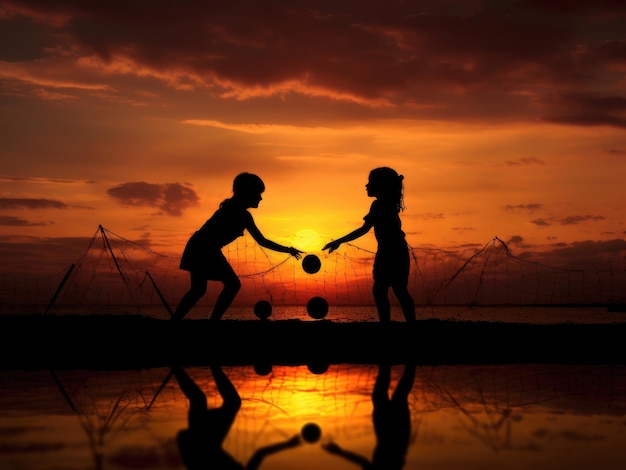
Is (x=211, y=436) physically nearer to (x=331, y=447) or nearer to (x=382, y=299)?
(x=331, y=447)

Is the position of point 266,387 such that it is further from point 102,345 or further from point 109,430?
point 102,345

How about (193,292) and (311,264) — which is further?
(311,264)

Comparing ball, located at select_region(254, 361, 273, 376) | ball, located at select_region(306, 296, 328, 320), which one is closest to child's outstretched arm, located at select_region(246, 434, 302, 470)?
ball, located at select_region(254, 361, 273, 376)

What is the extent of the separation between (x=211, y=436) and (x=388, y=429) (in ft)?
3.73

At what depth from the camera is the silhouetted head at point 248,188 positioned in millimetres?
10758

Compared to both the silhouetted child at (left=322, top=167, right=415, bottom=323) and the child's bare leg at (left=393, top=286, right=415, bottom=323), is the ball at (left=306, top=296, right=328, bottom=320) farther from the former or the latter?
the child's bare leg at (left=393, top=286, right=415, bottom=323)

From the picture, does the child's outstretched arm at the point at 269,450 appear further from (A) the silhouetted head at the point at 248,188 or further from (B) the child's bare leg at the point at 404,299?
(A) the silhouetted head at the point at 248,188

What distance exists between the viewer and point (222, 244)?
10.8 meters

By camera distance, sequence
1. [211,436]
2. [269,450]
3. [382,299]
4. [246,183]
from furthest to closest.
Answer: [382,299], [246,183], [211,436], [269,450]

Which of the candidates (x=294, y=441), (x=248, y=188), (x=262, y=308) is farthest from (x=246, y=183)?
(x=294, y=441)

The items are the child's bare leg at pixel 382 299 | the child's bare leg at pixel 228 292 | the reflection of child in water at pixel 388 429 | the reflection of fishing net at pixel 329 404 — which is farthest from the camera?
the child's bare leg at pixel 382 299

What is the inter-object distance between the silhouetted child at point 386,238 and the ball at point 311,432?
19.1ft

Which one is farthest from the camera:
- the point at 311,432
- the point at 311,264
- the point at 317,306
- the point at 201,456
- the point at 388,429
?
the point at 317,306

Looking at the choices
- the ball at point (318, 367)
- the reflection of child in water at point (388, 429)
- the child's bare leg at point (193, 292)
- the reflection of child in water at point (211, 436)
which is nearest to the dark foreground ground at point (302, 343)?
the ball at point (318, 367)
